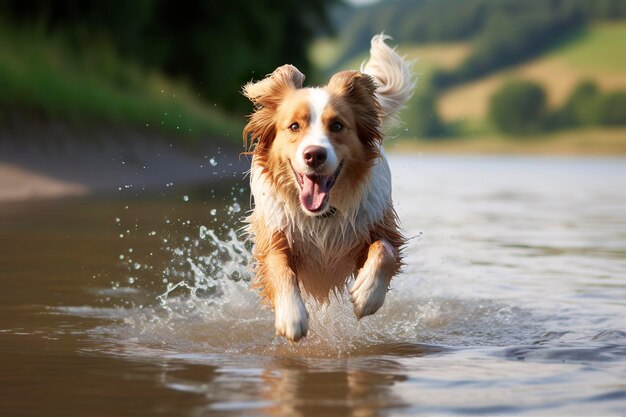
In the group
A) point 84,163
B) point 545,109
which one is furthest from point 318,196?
point 545,109

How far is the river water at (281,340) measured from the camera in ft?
11.8

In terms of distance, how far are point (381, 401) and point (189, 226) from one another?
6.50 m

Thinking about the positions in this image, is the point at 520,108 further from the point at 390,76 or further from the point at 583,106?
the point at 390,76

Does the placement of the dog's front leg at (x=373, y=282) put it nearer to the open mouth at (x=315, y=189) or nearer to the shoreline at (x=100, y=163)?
the open mouth at (x=315, y=189)

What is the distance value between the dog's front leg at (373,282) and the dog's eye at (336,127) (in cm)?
60

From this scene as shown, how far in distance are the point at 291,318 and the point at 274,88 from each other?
124 cm

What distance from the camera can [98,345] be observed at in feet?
15.1

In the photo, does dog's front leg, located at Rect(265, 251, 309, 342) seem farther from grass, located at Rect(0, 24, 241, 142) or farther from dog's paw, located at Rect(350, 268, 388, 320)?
grass, located at Rect(0, 24, 241, 142)

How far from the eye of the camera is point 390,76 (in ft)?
21.6

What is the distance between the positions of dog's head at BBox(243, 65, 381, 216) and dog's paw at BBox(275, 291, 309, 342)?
1.68 feet

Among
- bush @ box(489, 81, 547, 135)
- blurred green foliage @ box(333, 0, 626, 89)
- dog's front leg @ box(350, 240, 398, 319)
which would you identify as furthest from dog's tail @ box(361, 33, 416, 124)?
blurred green foliage @ box(333, 0, 626, 89)

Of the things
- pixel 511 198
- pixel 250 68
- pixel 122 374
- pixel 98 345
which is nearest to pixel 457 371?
pixel 122 374

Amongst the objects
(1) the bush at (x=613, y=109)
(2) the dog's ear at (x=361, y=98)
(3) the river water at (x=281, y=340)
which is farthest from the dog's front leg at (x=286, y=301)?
(1) the bush at (x=613, y=109)

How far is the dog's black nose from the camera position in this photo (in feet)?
15.4
